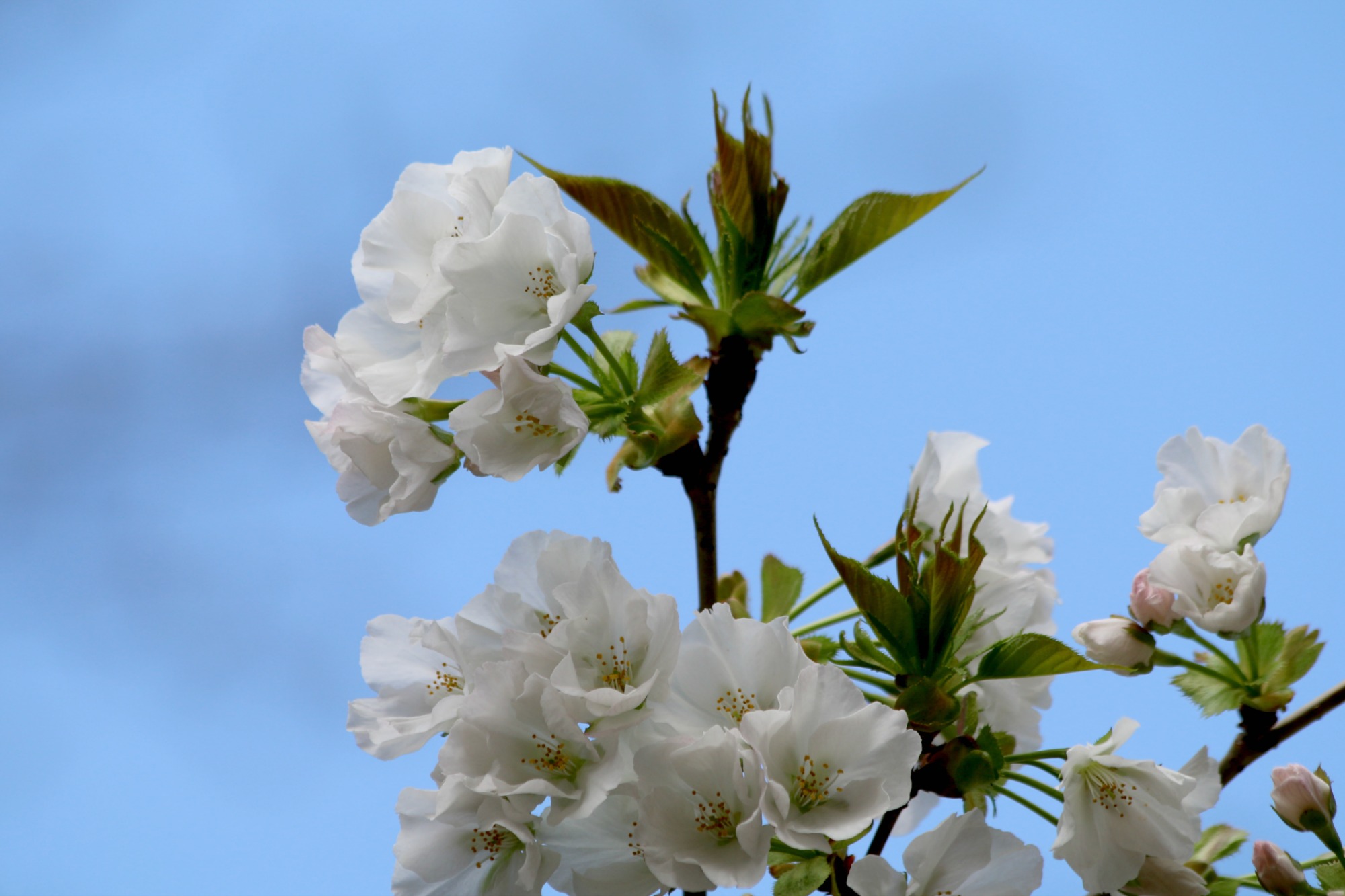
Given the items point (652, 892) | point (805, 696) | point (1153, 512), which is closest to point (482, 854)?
point (652, 892)

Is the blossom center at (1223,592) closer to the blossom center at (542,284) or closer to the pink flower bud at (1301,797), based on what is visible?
the pink flower bud at (1301,797)

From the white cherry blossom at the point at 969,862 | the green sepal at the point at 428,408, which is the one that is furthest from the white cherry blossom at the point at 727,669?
the green sepal at the point at 428,408

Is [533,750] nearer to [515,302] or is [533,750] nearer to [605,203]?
[515,302]

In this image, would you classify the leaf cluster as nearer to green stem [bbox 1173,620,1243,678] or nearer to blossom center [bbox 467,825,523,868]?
green stem [bbox 1173,620,1243,678]

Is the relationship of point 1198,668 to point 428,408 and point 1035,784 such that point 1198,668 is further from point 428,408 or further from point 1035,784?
point 428,408

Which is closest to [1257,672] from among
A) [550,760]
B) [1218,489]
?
[1218,489]

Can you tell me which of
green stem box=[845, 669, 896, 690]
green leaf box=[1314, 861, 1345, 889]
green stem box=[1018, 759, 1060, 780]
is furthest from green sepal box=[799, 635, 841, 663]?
green leaf box=[1314, 861, 1345, 889]
